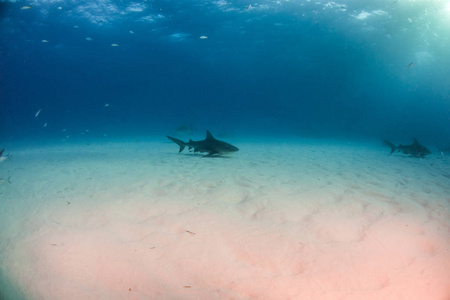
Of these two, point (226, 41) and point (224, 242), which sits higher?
point (226, 41)

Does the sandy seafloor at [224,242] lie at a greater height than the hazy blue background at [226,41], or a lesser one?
lesser

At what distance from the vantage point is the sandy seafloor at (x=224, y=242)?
80.5 inches

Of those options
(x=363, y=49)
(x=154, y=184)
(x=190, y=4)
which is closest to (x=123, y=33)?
(x=190, y=4)

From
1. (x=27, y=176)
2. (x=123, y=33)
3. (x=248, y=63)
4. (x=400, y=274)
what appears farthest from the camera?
(x=248, y=63)

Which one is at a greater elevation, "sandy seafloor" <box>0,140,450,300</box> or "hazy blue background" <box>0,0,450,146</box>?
"hazy blue background" <box>0,0,450,146</box>

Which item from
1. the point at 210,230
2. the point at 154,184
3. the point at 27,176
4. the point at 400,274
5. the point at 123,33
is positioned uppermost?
the point at 123,33

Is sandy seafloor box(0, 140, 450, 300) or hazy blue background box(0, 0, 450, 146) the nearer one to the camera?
sandy seafloor box(0, 140, 450, 300)

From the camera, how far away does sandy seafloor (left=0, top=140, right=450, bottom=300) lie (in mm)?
2045

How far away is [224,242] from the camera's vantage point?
2.71m

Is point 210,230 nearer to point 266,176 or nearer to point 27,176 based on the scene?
point 266,176

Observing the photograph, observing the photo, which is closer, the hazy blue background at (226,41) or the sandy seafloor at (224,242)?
the sandy seafloor at (224,242)

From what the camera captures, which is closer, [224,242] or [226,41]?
[224,242]

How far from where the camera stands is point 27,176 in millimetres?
6477

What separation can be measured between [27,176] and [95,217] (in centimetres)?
492
